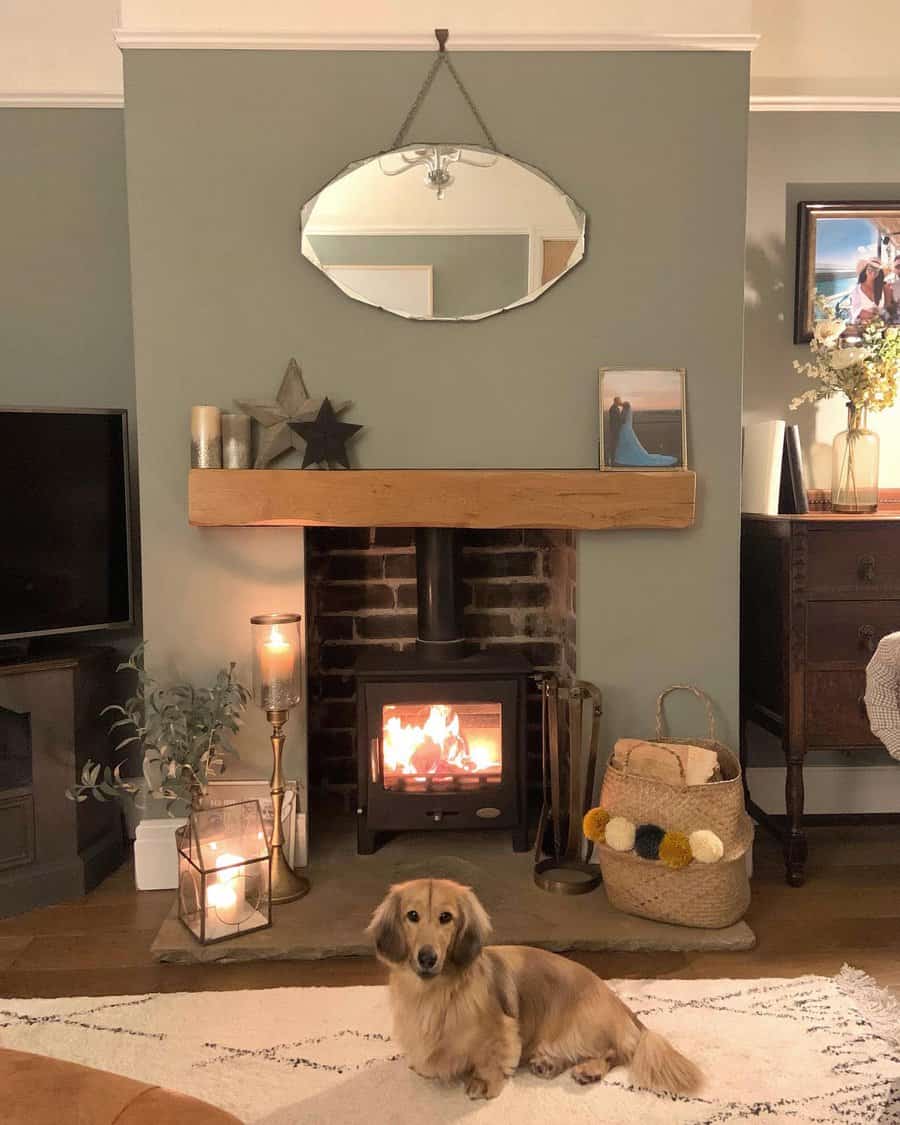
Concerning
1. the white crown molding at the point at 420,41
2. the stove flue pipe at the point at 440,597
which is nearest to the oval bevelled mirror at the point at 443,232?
the white crown molding at the point at 420,41

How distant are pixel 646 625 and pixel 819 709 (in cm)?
54

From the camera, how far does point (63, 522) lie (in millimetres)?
2842

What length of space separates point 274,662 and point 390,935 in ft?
3.30

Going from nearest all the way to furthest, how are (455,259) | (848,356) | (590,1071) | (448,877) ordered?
(590,1071)
(448,877)
(455,259)
(848,356)

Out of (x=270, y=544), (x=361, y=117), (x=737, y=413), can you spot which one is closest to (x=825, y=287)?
(x=737, y=413)

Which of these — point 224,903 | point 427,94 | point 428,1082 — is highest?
point 427,94

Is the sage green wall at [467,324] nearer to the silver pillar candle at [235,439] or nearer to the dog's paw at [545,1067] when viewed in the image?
the silver pillar candle at [235,439]

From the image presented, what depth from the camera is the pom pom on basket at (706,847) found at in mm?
2416

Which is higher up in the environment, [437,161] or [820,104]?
[820,104]

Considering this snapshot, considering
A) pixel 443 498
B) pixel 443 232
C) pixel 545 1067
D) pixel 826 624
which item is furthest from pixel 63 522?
pixel 826 624

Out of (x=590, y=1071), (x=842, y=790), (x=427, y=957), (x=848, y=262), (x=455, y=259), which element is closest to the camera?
(x=427, y=957)

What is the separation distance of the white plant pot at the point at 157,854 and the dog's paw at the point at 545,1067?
4.24 feet

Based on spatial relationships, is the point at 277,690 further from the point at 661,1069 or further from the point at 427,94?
the point at 427,94

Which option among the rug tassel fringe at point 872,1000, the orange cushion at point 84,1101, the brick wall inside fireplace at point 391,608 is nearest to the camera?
the orange cushion at point 84,1101
